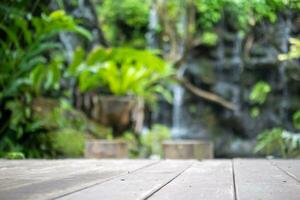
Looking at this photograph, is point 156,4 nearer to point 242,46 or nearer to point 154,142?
point 242,46

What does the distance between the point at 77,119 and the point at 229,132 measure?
502 centimetres

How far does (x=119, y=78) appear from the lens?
7648 millimetres

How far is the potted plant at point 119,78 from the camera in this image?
23.3 ft

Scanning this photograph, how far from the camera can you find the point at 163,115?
11.4m

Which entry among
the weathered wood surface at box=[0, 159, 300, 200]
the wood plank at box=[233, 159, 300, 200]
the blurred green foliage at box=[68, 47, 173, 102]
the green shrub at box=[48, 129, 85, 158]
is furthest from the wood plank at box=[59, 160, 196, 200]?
the blurred green foliage at box=[68, 47, 173, 102]

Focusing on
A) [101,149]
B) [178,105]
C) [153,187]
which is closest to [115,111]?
[101,149]

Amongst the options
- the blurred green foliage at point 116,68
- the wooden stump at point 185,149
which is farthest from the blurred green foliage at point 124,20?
the wooden stump at point 185,149

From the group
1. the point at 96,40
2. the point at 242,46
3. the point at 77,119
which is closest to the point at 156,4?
the point at 96,40

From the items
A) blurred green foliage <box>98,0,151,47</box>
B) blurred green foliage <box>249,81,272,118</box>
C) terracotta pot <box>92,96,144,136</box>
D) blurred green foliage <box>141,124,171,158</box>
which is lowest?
blurred green foliage <box>141,124,171,158</box>

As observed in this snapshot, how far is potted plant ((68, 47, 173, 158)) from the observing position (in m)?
7.09

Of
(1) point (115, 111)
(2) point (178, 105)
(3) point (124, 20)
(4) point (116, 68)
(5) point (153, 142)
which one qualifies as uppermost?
(3) point (124, 20)

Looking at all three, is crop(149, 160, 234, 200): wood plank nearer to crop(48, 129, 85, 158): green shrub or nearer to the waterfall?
crop(48, 129, 85, 158): green shrub

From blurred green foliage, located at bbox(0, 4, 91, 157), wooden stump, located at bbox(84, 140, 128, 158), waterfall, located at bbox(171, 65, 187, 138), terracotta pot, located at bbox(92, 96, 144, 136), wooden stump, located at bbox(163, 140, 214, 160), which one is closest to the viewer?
wooden stump, located at bbox(163, 140, 214, 160)

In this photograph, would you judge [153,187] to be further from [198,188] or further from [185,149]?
[185,149]
